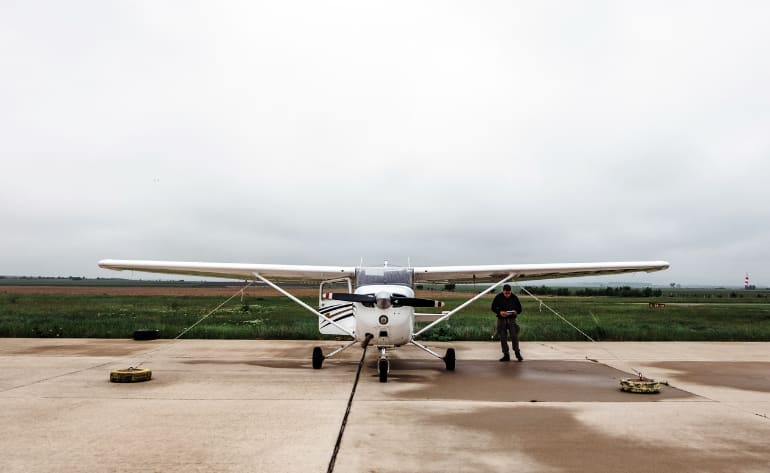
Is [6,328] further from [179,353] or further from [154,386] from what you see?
[154,386]

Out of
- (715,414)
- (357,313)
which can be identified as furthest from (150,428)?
(715,414)

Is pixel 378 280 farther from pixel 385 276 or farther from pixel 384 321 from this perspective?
pixel 384 321

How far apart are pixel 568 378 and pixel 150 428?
6805mm

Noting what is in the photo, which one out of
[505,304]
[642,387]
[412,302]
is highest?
[412,302]

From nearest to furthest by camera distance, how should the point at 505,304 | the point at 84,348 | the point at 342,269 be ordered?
the point at 342,269, the point at 505,304, the point at 84,348

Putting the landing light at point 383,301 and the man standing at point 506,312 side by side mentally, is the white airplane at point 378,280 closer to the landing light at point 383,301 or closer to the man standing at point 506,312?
the landing light at point 383,301

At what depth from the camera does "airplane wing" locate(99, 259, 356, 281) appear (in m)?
10.9

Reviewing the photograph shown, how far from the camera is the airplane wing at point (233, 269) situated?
10867mm

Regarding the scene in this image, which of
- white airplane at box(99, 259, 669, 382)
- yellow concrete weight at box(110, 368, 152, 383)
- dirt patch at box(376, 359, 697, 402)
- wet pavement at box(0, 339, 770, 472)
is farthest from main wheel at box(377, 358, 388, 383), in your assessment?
yellow concrete weight at box(110, 368, 152, 383)

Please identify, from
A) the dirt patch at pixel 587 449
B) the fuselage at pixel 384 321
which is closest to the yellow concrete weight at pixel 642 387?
the dirt patch at pixel 587 449

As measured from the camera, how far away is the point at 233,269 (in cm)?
1090

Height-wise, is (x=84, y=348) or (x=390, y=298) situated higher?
(x=390, y=298)

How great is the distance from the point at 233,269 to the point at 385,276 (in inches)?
128

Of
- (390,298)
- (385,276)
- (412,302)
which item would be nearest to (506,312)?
(385,276)
